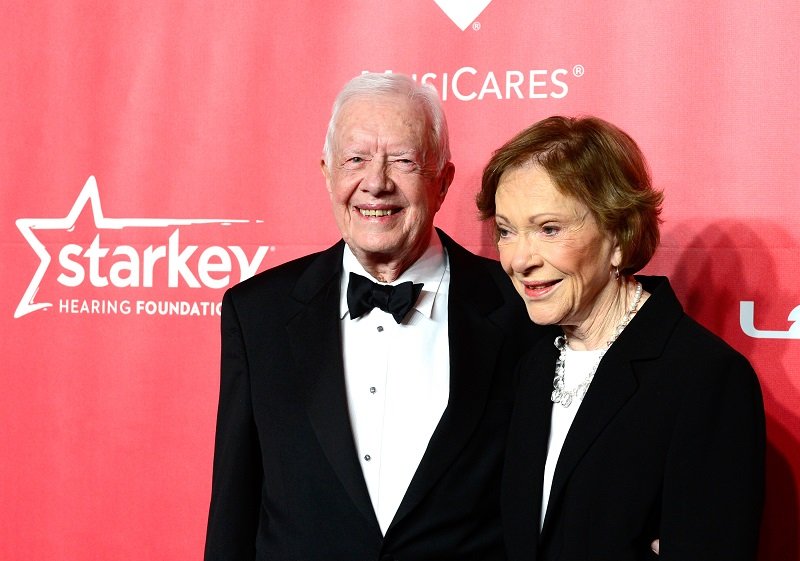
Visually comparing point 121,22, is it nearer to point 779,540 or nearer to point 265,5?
point 265,5

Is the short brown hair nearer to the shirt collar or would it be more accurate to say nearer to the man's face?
the man's face

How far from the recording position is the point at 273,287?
2131 mm

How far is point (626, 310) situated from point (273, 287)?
0.78 meters

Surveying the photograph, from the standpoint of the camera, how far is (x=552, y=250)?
1713mm

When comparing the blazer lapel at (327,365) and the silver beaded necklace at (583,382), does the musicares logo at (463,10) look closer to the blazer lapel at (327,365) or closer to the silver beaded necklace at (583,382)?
the blazer lapel at (327,365)

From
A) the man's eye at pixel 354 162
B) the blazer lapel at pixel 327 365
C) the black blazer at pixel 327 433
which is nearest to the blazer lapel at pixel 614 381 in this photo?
the black blazer at pixel 327 433

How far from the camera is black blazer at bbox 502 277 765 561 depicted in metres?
1.53

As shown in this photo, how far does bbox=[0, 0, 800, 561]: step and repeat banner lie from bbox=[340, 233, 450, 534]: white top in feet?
1.91

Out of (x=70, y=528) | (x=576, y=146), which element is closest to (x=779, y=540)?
(x=576, y=146)

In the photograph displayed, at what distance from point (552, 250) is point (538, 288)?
90mm

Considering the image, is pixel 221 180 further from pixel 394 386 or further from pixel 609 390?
pixel 609 390

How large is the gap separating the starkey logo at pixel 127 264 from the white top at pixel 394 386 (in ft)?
2.56

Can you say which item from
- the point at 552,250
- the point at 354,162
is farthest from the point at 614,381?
the point at 354,162

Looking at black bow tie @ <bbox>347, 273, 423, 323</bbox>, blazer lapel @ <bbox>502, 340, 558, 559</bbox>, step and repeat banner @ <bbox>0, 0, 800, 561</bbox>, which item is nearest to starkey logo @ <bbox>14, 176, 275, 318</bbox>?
step and repeat banner @ <bbox>0, 0, 800, 561</bbox>
